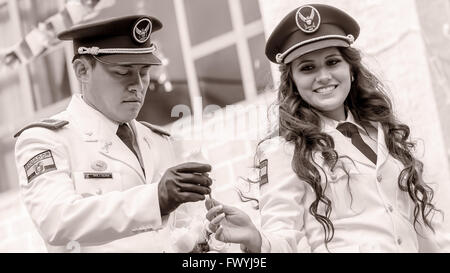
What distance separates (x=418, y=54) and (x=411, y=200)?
0.51m

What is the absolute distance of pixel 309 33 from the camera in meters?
2.25

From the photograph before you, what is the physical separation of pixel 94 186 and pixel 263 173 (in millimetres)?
412

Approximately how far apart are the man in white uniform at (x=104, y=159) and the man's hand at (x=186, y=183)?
0.03m

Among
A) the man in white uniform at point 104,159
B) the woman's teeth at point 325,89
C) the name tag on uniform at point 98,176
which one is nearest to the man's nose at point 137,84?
the man in white uniform at point 104,159

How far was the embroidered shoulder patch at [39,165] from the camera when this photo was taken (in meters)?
2.09

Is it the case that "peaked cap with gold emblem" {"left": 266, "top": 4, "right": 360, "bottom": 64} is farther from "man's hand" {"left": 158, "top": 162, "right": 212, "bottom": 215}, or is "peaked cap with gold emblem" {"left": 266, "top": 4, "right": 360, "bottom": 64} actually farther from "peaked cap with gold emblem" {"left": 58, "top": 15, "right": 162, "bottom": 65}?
"man's hand" {"left": 158, "top": 162, "right": 212, "bottom": 215}

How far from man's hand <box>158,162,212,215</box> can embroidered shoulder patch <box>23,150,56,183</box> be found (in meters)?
0.32

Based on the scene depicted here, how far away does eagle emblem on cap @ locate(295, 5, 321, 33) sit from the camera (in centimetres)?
226

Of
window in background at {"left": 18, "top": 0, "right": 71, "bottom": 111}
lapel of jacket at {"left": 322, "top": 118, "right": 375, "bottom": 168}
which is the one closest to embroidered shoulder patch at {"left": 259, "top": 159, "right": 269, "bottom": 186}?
lapel of jacket at {"left": 322, "top": 118, "right": 375, "bottom": 168}
